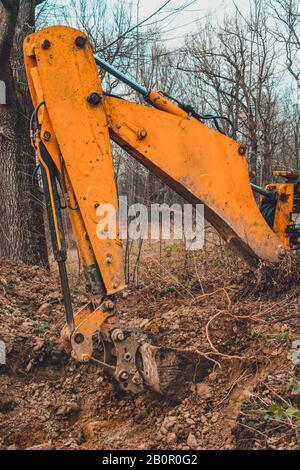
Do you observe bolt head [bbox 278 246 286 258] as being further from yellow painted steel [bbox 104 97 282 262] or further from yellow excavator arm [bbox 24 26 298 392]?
yellow excavator arm [bbox 24 26 298 392]

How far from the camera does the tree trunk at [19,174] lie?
26.0 feet

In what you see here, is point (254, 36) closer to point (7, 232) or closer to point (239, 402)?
point (7, 232)

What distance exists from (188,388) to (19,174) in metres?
4.87

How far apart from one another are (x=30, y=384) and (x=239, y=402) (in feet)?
6.14

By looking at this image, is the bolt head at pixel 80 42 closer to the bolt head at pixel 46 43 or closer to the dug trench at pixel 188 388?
the bolt head at pixel 46 43

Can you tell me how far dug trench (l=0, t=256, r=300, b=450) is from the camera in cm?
367

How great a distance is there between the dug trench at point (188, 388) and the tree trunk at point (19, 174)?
83.3 inches

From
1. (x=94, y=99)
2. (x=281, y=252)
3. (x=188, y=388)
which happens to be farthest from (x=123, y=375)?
(x=94, y=99)

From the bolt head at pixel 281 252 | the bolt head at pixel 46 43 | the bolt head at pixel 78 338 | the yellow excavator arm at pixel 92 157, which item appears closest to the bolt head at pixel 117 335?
the yellow excavator arm at pixel 92 157

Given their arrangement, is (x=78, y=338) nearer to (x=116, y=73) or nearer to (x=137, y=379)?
(x=137, y=379)

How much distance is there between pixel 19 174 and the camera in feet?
26.4

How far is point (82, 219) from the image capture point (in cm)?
386

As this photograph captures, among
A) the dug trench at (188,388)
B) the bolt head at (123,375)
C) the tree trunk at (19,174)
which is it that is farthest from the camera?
the tree trunk at (19,174)

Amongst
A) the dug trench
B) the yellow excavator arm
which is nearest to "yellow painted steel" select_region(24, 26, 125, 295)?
the yellow excavator arm
